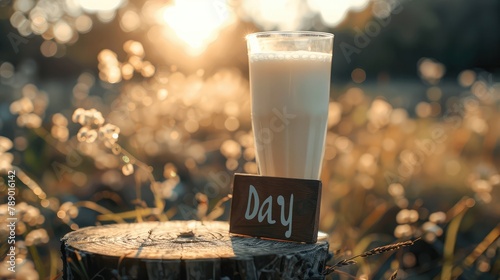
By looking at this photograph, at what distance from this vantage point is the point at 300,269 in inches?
71.3

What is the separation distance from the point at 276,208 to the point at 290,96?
1.57 feet

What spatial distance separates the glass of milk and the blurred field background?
29cm

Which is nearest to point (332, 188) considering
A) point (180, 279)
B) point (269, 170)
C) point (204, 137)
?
point (269, 170)

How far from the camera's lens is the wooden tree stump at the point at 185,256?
5.50 feet

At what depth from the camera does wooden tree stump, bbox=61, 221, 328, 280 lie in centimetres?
168

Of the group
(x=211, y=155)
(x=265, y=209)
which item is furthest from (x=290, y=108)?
(x=211, y=155)

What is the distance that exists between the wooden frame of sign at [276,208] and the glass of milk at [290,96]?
12.8 inches

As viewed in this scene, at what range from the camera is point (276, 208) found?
199 cm

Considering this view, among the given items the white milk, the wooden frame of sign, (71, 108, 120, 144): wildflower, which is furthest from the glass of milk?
(71, 108, 120, 144): wildflower

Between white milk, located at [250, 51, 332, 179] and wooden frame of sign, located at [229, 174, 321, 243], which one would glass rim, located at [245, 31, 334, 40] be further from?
wooden frame of sign, located at [229, 174, 321, 243]

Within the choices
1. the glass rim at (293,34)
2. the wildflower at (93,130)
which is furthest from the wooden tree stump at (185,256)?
the glass rim at (293,34)

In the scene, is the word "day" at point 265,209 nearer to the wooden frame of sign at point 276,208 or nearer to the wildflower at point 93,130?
the wooden frame of sign at point 276,208

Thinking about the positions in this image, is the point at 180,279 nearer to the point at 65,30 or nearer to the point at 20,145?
the point at 65,30

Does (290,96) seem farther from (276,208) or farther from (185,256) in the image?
(185,256)
